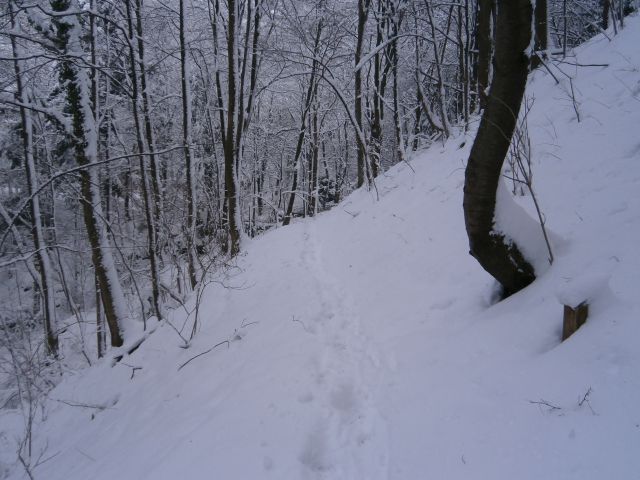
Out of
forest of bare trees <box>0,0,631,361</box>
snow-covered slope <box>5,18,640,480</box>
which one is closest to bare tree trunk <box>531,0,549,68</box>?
forest of bare trees <box>0,0,631,361</box>

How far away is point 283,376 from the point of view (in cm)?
313

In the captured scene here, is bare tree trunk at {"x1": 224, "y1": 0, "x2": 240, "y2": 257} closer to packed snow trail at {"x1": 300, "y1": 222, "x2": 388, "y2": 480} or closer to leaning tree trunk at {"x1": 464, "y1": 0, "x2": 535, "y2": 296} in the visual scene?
packed snow trail at {"x1": 300, "y1": 222, "x2": 388, "y2": 480}

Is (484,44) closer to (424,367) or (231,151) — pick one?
(231,151)

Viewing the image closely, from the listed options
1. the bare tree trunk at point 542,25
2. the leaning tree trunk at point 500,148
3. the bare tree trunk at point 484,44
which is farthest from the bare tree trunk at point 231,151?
the leaning tree trunk at point 500,148

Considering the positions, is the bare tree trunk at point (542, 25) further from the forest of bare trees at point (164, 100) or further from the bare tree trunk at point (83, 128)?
the bare tree trunk at point (83, 128)

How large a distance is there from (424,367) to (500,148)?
1.78 m

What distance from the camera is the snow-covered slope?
1.84 meters

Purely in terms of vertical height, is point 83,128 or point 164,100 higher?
point 164,100

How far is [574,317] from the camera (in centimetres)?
210

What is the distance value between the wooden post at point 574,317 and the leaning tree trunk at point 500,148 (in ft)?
2.51

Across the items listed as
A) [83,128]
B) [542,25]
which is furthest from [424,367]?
[542,25]

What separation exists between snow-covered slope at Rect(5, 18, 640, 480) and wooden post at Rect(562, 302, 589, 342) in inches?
1.7

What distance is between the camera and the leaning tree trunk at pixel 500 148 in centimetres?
219

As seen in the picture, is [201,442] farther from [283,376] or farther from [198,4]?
[198,4]
